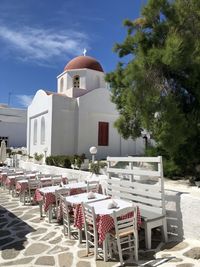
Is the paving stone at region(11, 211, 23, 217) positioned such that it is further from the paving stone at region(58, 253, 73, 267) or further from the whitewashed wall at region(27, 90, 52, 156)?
the whitewashed wall at region(27, 90, 52, 156)

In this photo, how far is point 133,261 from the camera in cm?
515

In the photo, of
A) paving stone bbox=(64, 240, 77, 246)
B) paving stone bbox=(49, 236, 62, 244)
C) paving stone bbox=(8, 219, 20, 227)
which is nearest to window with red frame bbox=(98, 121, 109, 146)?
paving stone bbox=(8, 219, 20, 227)

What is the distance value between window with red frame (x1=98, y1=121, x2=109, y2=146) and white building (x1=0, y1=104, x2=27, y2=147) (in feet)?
61.2

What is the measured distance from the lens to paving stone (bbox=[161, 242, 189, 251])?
18.5 ft

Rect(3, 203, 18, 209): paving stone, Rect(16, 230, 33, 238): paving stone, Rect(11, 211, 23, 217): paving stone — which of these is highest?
Rect(3, 203, 18, 209): paving stone

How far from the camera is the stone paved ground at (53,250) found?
5.11 metres

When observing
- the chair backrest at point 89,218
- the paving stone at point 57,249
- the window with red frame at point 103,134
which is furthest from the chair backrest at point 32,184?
the window with red frame at point 103,134

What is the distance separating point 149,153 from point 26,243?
654cm

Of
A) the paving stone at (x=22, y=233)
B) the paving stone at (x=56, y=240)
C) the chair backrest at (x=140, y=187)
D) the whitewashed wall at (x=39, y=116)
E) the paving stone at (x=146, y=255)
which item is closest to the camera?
the paving stone at (x=146, y=255)

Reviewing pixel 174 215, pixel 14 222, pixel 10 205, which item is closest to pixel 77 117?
pixel 10 205

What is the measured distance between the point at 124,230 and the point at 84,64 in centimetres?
2113

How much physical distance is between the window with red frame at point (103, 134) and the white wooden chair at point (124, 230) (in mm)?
17872

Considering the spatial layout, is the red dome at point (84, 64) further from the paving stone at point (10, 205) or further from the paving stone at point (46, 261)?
the paving stone at point (46, 261)

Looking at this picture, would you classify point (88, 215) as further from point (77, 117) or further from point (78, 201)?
point (77, 117)
